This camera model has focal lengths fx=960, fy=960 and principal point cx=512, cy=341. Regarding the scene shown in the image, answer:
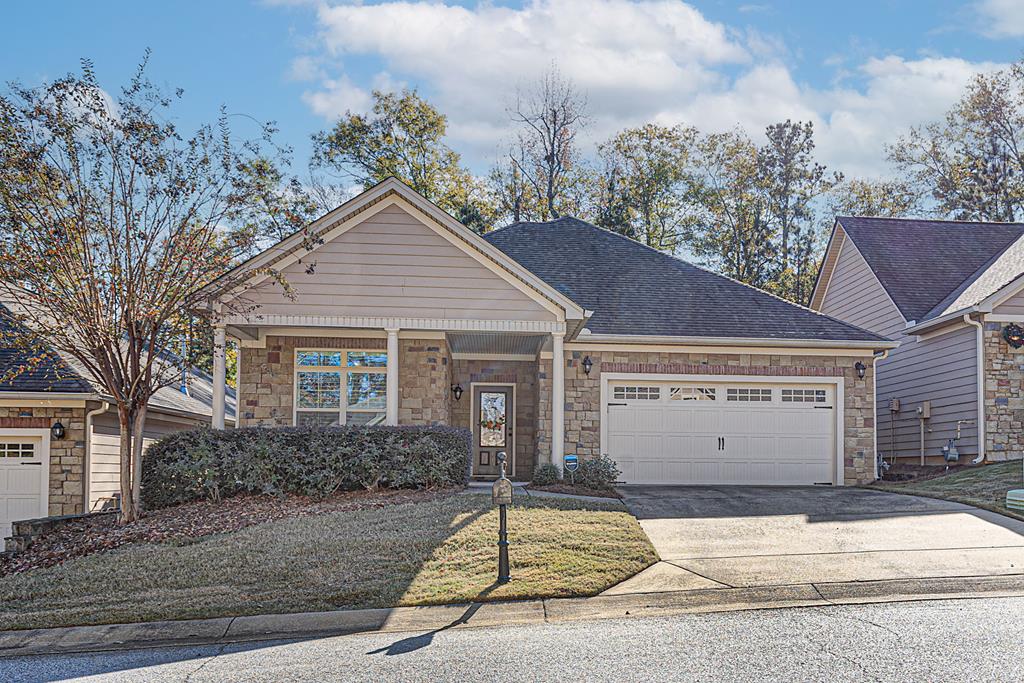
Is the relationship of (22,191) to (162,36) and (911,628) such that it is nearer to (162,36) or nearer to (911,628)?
(162,36)

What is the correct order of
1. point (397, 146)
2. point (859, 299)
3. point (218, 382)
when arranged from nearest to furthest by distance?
point (218, 382), point (859, 299), point (397, 146)

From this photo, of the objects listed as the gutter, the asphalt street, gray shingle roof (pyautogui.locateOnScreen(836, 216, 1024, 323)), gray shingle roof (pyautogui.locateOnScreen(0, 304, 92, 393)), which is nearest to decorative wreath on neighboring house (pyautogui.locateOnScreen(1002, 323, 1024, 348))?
gray shingle roof (pyautogui.locateOnScreen(836, 216, 1024, 323))

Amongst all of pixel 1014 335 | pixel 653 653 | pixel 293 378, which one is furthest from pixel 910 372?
pixel 653 653

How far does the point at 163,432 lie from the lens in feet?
66.8

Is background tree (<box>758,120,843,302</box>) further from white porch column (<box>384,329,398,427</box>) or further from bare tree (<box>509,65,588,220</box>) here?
white porch column (<box>384,329,398,427</box>)

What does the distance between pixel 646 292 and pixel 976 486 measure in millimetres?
7021

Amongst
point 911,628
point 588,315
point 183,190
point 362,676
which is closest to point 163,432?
point 183,190

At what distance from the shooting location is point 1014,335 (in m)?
17.4

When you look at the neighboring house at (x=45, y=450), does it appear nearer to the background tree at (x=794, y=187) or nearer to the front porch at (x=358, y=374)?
the front porch at (x=358, y=374)

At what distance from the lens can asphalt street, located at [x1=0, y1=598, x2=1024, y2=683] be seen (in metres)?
6.02

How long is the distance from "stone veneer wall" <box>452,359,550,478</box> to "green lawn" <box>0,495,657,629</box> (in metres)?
7.36

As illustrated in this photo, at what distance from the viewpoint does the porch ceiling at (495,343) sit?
55.1 feet

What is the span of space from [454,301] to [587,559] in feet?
22.6

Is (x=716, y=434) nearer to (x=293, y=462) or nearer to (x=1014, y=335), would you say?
(x=1014, y=335)
